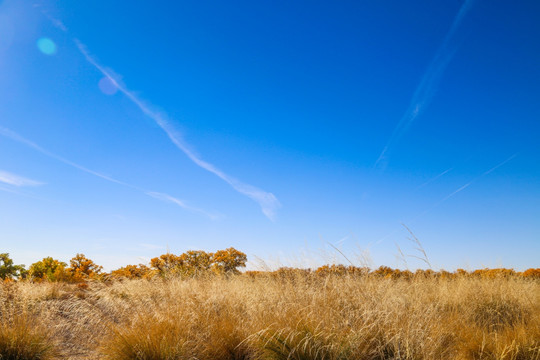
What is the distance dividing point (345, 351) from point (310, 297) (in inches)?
60.4

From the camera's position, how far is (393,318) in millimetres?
4086

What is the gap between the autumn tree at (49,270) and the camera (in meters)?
14.8

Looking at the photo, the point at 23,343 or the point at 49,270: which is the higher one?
the point at 49,270

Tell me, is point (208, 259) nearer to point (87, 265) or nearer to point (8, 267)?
point (87, 265)

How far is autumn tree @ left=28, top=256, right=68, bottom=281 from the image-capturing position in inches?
582

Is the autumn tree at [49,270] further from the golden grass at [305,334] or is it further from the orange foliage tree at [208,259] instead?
the golden grass at [305,334]

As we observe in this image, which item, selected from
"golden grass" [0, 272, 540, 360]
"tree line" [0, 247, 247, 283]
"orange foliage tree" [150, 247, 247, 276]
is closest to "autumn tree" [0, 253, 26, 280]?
"tree line" [0, 247, 247, 283]

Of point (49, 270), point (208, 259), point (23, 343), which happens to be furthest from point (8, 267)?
point (23, 343)

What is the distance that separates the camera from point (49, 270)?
631 inches

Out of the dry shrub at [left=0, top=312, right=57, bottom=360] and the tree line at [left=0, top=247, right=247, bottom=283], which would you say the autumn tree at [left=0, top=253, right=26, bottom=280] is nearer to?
the tree line at [left=0, top=247, right=247, bottom=283]

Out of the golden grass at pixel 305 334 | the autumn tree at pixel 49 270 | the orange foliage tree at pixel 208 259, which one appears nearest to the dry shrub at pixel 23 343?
the golden grass at pixel 305 334

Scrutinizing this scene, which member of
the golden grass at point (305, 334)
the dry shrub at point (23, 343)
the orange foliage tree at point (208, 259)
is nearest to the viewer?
the golden grass at point (305, 334)

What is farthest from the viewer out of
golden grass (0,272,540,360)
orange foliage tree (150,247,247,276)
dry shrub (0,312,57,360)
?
orange foliage tree (150,247,247,276)

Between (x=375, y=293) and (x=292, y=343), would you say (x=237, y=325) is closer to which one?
(x=292, y=343)
